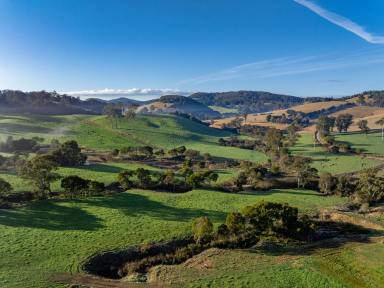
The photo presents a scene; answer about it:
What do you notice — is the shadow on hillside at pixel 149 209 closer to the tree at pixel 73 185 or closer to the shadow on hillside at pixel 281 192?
the tree at pixel 73 185

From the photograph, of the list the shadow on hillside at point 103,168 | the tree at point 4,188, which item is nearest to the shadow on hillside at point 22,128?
the shadow on hillside at point 103,168

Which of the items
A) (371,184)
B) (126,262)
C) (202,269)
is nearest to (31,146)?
(126,262)

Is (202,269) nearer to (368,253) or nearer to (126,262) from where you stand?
(126,262)

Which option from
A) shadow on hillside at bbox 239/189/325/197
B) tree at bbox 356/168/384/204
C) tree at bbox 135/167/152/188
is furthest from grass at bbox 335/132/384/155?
tree at bbox 135/167/152/188

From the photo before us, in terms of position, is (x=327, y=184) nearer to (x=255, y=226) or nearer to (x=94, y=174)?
(x=255, y=226)

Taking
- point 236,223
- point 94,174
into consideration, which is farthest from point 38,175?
point 236,223

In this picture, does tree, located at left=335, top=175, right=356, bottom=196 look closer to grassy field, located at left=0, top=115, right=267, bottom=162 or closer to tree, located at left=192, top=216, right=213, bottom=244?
tree, located at left=192, top=216, right=213, bottom=244
